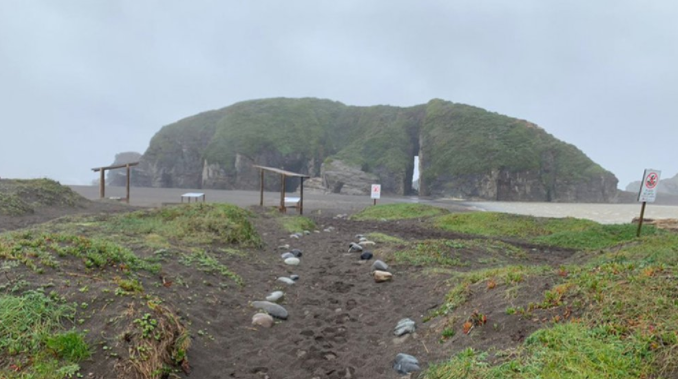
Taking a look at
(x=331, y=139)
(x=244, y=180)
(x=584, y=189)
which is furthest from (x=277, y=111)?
(x=584, y=189)

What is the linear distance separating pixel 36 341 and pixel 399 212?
22.0 meters

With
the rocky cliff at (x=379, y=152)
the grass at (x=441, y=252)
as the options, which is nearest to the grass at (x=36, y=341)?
the grass at (x=441, y=252)

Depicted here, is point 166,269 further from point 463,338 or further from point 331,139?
point 331,139

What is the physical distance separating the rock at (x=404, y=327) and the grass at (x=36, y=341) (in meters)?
3.58

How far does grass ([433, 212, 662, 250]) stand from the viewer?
15.0m

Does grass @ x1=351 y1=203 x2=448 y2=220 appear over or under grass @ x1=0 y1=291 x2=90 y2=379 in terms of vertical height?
under

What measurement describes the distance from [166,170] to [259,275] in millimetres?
96443

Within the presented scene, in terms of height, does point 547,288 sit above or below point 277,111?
below

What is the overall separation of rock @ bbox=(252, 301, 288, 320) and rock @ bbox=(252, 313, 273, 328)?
0.71 ft

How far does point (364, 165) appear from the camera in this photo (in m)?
85.1

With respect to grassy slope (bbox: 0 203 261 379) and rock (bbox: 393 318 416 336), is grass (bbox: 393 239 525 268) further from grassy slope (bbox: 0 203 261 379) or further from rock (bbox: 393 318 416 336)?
grassy slope (bbox: 0 203 261 379)

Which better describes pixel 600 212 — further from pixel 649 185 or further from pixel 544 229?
pixel 649 185

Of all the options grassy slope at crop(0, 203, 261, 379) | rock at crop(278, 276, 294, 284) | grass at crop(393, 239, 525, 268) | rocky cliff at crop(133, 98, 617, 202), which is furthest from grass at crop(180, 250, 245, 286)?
rocky cliff at crop(133, 98, 617, 202)

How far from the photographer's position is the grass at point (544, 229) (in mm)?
15000
